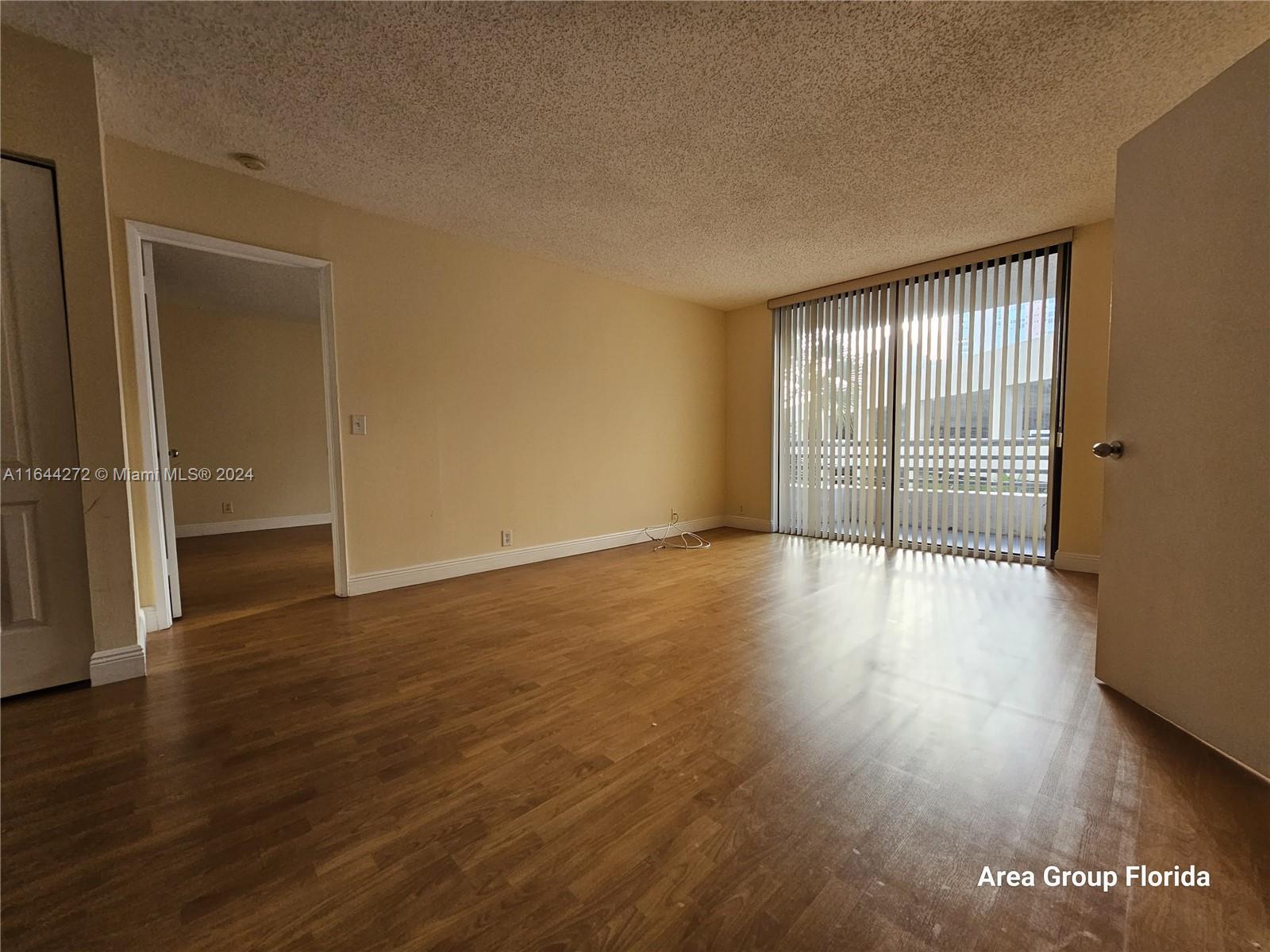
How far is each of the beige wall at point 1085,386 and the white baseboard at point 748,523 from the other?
255 centimetres

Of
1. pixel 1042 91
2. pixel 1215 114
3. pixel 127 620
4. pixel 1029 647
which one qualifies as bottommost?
pixel 1029 647

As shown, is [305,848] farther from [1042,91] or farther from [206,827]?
[1042,91]

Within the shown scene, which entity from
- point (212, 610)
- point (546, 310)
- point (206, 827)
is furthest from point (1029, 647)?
point (212, 610)

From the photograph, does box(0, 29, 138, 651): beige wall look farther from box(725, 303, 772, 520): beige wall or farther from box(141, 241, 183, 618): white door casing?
box(725, 303, 772, 520): beige wall

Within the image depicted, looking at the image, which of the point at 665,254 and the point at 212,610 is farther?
the point at 665,254

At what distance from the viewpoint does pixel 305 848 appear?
121cm

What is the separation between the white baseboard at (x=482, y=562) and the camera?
3.40m

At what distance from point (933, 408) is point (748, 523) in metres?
2.29

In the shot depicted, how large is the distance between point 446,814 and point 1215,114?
119 inches

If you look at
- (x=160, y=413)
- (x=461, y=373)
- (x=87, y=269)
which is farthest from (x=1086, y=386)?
(x=160, y=413)

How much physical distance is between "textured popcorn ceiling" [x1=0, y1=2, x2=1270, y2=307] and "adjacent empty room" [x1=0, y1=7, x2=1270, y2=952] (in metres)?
0.02

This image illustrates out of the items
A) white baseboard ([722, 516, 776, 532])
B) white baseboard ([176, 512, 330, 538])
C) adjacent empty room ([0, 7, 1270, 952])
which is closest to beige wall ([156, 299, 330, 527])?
white baseboard ([176, 512, 330, 538])

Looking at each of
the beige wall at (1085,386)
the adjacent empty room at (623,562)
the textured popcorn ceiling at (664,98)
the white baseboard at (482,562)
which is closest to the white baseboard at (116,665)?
the adjacent empty room at (623,562)

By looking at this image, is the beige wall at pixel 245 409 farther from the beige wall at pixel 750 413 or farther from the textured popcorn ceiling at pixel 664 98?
the beige wall at pixel 750 413
